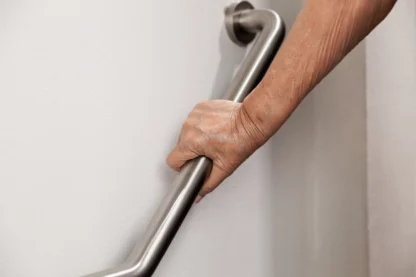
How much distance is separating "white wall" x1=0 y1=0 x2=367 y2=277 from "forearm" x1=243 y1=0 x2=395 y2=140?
141 mm

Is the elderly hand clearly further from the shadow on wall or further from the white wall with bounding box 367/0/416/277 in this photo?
the white wall with bounding box 367/0/416/277

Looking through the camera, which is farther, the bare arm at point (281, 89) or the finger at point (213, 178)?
the finger at point (213, 178)

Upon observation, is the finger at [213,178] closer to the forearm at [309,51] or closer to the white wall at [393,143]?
the forearm at [309,51]

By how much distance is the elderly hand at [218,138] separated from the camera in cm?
61

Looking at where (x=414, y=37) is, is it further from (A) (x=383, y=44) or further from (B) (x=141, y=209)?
(B) (x=141, y=209)

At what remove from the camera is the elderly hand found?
0.61 meters

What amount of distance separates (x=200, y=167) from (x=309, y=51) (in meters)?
0.18

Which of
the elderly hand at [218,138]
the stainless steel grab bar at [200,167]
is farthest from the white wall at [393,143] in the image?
the elderly hand at [218,138]

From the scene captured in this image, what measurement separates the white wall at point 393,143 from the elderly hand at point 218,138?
0.35 metres

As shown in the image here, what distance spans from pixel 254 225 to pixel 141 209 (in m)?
0.21

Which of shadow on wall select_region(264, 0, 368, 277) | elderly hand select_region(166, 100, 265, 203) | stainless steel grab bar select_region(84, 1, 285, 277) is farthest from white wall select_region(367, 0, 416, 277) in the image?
elderly hand select_region(166, 100, 265, 203)

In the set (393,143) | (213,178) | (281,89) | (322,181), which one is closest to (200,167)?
(213,178)

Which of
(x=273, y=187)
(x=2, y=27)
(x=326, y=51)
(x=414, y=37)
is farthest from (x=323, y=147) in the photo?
(x=2, y=27)

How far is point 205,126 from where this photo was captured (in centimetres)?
63
